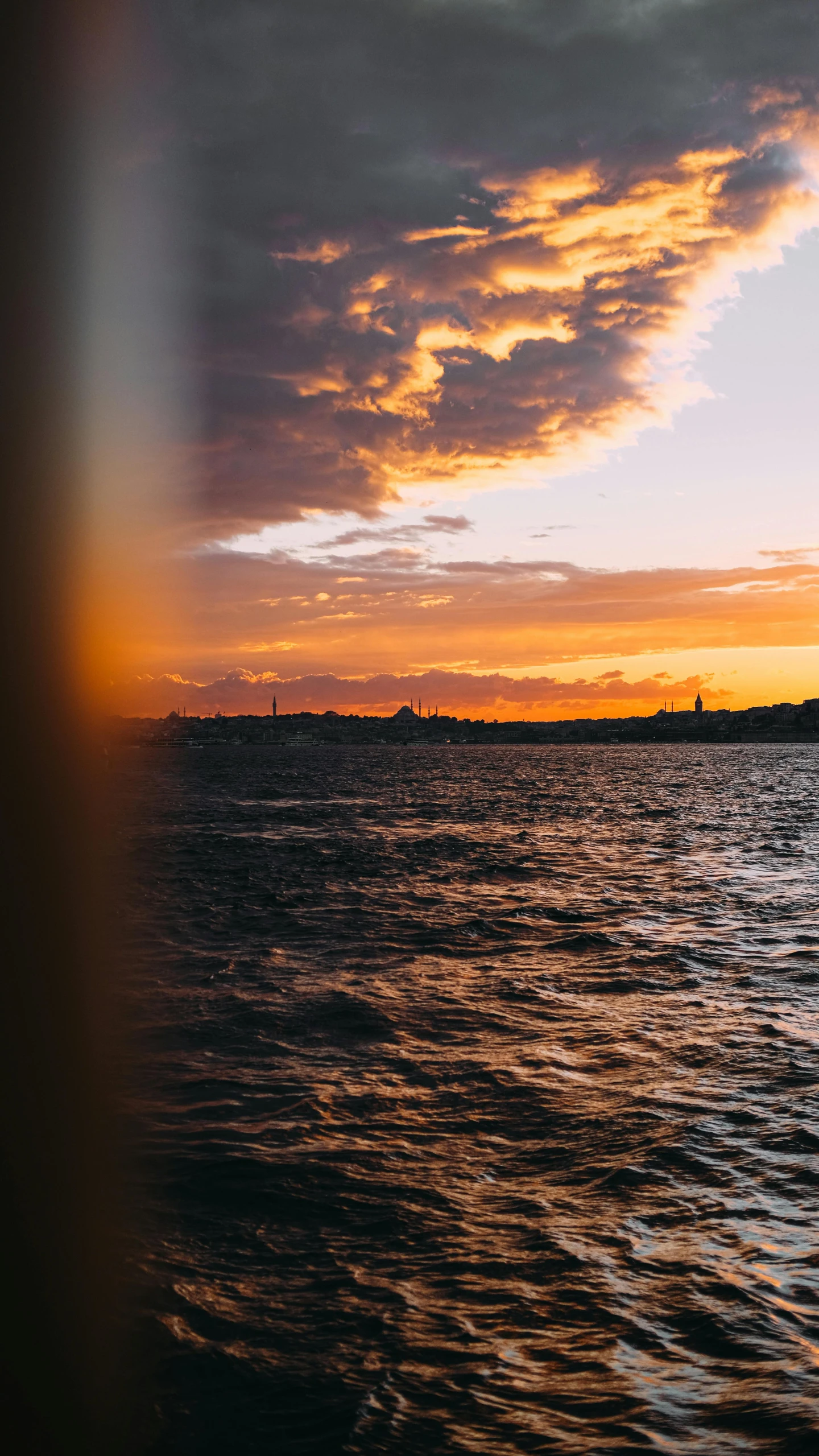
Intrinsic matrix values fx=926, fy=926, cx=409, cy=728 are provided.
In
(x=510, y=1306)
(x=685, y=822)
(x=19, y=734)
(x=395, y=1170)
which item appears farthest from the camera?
(x=19, y=734)

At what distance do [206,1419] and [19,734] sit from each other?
5798 inches

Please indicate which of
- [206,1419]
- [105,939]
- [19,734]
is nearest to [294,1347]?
[206,1419]

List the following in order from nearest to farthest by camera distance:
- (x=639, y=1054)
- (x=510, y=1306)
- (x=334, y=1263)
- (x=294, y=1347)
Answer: (x=294, y=1347), (x=510, y=1306), (x=334, y=1263), (x=639, y=1054)

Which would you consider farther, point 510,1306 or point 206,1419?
point 510,1306

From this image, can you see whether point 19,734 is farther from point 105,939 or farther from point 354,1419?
point 354,1419

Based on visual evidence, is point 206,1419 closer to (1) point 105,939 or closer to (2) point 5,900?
(1) point 105,939

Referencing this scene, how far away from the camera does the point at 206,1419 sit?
235 inches

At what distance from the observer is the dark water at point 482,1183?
6.13 m

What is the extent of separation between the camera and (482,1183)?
9.23 metres

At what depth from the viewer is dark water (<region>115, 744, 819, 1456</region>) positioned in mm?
6133

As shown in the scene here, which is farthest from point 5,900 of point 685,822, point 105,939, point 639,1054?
point 685,822

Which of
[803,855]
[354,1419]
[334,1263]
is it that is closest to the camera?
[354,1419]

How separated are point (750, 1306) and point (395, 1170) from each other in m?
3.68

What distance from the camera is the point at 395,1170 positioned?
9516 millimetres
